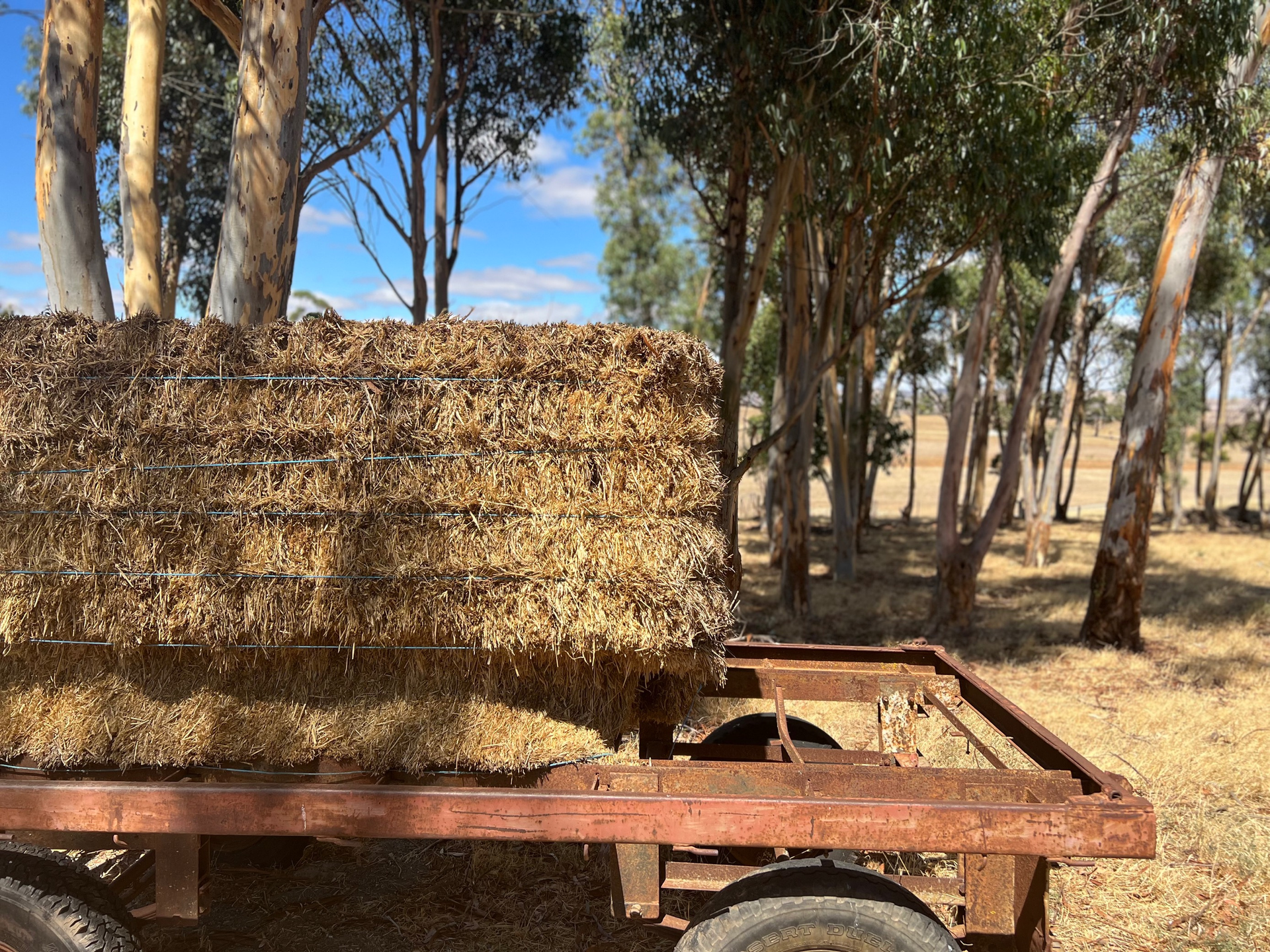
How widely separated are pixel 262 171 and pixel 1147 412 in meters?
8.88

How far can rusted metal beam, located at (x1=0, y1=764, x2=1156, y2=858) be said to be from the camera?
2.56 metres

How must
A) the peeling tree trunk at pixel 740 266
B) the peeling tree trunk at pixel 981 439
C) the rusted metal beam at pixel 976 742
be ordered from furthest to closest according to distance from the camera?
the peeling tree trunk at pixel 981 439
the peeling tree trunk at pixel 740 266
the rusted metal beam at pixel 976 742

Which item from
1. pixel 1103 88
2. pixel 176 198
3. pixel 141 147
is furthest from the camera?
pixel 176 198

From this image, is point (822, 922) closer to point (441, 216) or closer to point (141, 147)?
point (141, 147)

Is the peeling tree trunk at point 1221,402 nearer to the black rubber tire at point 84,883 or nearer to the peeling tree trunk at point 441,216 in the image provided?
the peeling tree trunk at point 441,216

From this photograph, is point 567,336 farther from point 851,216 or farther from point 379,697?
point 851,216

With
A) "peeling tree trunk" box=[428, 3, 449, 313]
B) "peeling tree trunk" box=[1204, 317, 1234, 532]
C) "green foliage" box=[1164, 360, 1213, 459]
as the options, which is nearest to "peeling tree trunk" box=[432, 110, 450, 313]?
"peeling tree trunk" box=[428, 3, 449, 313]

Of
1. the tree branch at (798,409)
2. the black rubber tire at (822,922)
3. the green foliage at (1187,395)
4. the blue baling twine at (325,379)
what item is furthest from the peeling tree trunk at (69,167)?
the green foliage at (1187,395)

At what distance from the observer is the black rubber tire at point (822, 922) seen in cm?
258

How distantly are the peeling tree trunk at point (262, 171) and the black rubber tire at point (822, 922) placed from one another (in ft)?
12.9

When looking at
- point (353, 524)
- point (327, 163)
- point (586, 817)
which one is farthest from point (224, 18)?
point (586, 817)

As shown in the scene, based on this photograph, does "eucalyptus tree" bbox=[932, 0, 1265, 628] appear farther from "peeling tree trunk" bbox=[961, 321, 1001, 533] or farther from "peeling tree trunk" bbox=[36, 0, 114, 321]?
"peeling tree trunk" bbox=[961, 321, 1001, 533]

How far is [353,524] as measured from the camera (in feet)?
9.88

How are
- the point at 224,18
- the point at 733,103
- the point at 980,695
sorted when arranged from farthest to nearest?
1. the point at 733,103
2. the point at 224,18
3. the point at 980,695
